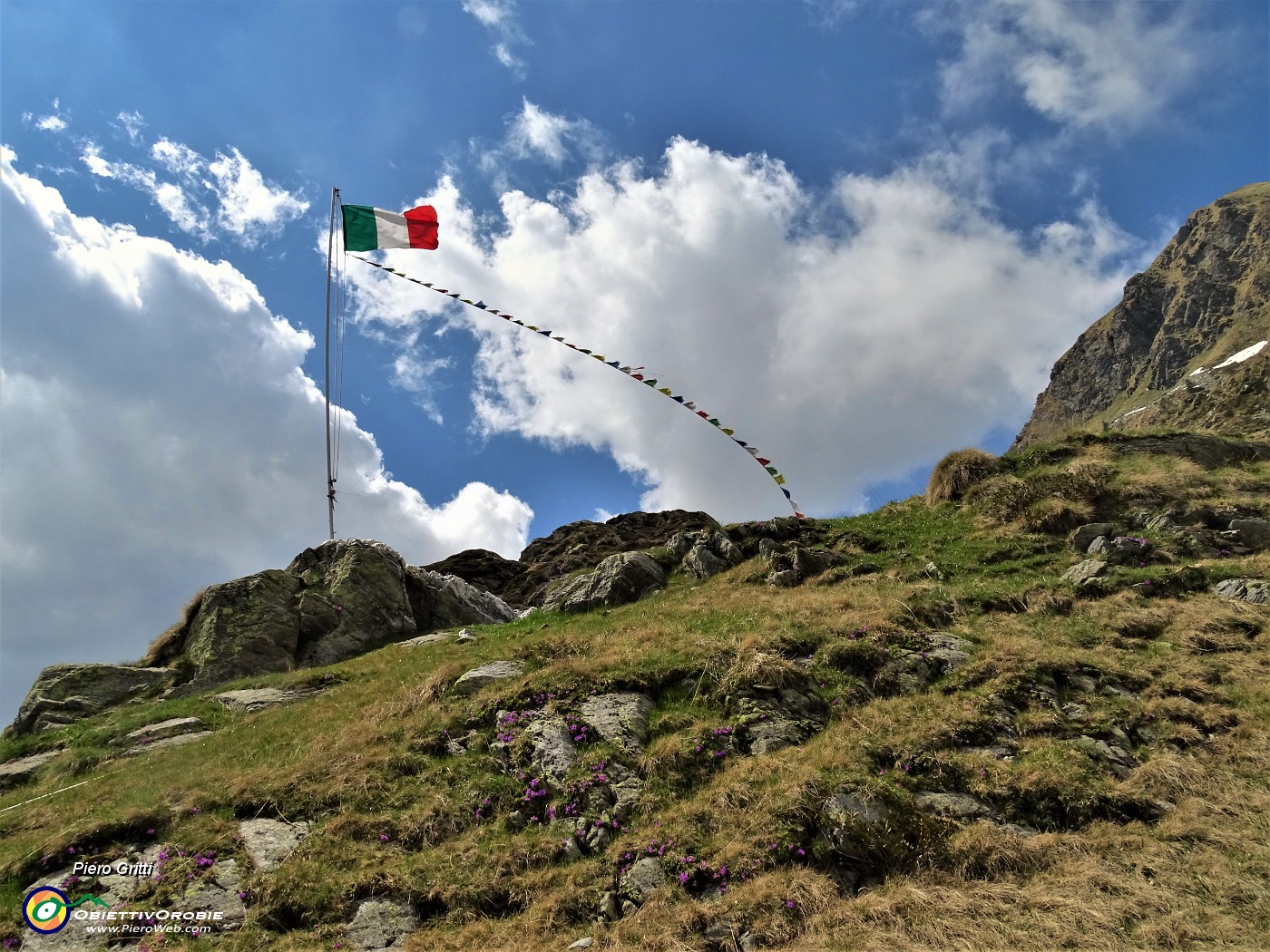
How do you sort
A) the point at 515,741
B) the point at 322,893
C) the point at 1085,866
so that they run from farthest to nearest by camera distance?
the point at 515,741
the point at 322,893
the point at 1085,866

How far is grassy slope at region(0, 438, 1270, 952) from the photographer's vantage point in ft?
28.6

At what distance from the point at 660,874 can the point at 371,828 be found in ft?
15.8

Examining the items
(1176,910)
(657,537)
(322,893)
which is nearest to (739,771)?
(1176,910)

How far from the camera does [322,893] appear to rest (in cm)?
962

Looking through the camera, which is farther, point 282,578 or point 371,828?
point 282,578

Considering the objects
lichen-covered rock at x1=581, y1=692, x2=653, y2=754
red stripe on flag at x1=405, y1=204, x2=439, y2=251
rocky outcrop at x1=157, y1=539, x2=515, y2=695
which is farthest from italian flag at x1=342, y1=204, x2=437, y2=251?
lichen-covered rock at x1=581, y1=692, x2=653, y2=754

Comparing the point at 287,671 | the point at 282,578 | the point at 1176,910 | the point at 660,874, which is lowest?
the point at 1176,910

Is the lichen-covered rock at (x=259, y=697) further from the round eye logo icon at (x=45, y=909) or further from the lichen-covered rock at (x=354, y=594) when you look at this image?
the round eye logo icon at (x=45, y=909)

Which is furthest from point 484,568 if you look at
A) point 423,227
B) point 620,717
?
point 620,717

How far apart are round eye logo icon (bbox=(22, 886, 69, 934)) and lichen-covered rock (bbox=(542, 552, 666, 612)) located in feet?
50.1

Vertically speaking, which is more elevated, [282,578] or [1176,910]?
[282,578]

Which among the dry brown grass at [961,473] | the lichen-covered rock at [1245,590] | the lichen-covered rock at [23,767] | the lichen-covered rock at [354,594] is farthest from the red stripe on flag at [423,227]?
the lichen-covered rock at [1245,590]

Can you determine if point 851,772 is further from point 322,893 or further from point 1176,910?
point 322,893

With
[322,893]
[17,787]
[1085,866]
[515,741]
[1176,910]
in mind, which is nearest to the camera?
[1176,910]
